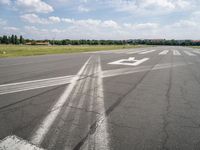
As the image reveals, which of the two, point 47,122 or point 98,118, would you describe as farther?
point 98,118

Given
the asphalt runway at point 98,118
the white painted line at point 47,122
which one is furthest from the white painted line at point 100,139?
the white painted line at point 47,122

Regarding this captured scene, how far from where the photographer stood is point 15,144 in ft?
7.79

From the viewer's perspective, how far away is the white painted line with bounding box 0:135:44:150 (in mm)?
2316

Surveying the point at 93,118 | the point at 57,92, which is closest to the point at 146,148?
the point at 93,118

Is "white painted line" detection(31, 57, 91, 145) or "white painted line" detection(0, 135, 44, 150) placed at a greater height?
"white painted line" detection(31, 57, 91, 145)

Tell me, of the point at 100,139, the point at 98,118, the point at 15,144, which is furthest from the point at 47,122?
the point at 100,139

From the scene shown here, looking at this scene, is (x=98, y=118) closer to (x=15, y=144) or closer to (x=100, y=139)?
(x=100, y=139)

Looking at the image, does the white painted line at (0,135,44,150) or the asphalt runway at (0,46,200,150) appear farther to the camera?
the asphalt runway at (0,46,200,150)

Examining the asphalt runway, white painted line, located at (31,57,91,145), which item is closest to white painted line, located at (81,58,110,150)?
the asphalt runway

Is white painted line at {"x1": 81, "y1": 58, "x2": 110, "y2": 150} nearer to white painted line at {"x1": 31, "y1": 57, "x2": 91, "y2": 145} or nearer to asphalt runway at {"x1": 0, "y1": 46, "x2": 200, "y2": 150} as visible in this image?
asphalt runway at {"x1": 0, "y1": 46, "x2": 200, "y2": 150}

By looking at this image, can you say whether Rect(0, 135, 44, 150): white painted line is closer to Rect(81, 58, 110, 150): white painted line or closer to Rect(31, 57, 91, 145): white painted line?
Rect(31, 57, 91, 145): white painted line

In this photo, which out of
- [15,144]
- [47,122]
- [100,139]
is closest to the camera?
[15,144]

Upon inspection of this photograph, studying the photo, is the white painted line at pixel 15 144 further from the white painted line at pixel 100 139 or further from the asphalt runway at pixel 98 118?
the white painted line at pixel 100 139

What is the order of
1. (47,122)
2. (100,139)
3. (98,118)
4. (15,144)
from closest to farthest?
1. (15,144)
2. (100,139)
3. (47,122)
4. (98,118)
